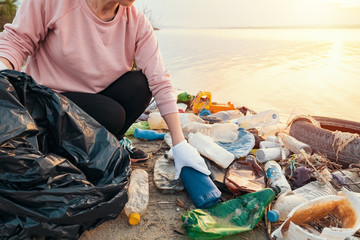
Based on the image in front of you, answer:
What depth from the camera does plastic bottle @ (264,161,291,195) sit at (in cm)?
177

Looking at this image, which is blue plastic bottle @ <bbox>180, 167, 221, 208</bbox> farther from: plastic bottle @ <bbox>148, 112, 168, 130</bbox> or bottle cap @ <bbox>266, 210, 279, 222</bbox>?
plastic bottle @ <bbox>148, 112, 168, 130</bbox>

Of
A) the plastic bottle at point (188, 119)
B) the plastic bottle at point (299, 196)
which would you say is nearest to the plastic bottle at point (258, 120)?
the plastic bottle at point (188, 119)

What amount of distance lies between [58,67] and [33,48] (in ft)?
0.57

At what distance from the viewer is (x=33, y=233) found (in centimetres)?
119

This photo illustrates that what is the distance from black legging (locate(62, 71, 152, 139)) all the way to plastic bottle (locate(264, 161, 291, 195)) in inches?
40.1

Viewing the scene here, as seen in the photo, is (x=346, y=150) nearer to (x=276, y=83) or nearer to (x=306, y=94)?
(x=306, y=94)

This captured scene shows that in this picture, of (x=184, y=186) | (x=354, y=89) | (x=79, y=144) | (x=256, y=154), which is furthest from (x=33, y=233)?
(x=354, y=89)

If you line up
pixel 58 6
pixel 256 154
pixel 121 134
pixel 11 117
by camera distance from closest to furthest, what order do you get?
pixel 11 117 < pixel 58 6 < pixel 121 134 < pixel 256 154

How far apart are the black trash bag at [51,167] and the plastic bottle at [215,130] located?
120 cm

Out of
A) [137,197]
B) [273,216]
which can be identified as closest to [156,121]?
[137,197]

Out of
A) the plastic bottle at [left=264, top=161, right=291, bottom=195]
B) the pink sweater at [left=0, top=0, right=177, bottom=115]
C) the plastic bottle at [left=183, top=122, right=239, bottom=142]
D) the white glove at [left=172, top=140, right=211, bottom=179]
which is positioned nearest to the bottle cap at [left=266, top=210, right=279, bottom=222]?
the plastic bottle at [left=264, top=161, right=291, bottom=195]

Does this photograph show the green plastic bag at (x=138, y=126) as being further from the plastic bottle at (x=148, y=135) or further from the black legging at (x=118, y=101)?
the black legging at (x=118, y=101)

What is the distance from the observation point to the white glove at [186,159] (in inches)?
67.8

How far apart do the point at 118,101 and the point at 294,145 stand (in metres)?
1.47
